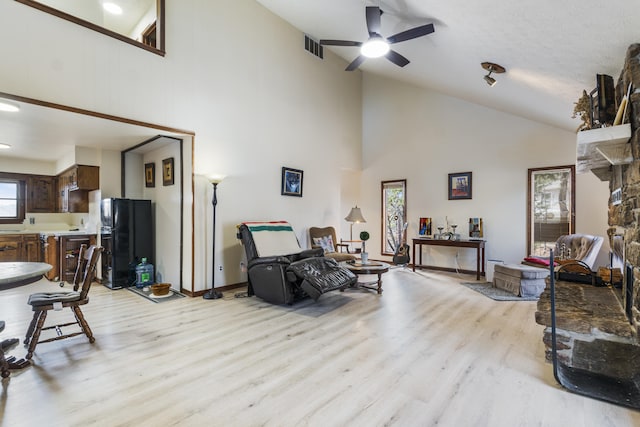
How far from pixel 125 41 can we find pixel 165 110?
0.83 metres

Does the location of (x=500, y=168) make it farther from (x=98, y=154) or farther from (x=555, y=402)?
(x=98, y=154)

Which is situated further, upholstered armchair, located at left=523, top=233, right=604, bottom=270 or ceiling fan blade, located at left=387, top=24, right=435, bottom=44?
upholstered armchair, located at left=523, top=233, right=604, bottom=270

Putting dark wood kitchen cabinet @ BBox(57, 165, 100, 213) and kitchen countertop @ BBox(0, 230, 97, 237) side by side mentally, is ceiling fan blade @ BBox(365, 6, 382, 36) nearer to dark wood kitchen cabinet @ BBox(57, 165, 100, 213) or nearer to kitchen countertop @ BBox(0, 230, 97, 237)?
dark wood kitchen cabinet @ BBox(57, 165, 100, 213)

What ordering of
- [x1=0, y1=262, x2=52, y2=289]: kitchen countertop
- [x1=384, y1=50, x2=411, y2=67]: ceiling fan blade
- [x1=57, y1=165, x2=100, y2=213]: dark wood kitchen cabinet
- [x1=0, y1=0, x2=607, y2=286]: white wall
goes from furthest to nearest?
1. [x1=57, y1=165, x2=100, y2=213]: dark wood kitchen cabinet
2. [x1=384, y1=50, x2=411, y2=67]: ceiling fan blade
3. [x1=0, y1=0, x2=607, y2=286]: white wall
4. [x1=0, y1=262, x2=52, y2=289]: kitchen countertop

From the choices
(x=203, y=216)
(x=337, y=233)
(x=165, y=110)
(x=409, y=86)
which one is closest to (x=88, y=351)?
(x=203, y=216)

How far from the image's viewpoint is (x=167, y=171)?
4.73 m

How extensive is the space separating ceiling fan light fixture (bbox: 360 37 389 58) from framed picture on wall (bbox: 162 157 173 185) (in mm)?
3160

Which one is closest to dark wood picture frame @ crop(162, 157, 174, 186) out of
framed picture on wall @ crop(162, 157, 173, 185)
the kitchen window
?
framed picture on wall @ crop(162, 157, 173, 185)

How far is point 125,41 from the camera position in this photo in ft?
11.8

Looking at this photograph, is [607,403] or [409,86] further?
[409,86]

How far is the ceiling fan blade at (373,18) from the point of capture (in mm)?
3109

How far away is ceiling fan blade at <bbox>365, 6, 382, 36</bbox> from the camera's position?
10.2ft

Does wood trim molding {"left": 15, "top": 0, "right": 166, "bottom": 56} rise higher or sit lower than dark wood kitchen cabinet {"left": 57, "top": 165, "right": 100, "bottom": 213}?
higher

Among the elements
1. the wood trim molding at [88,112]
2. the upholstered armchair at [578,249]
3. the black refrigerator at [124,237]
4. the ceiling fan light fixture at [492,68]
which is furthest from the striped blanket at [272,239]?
the upholstered armchair at [578,249]
